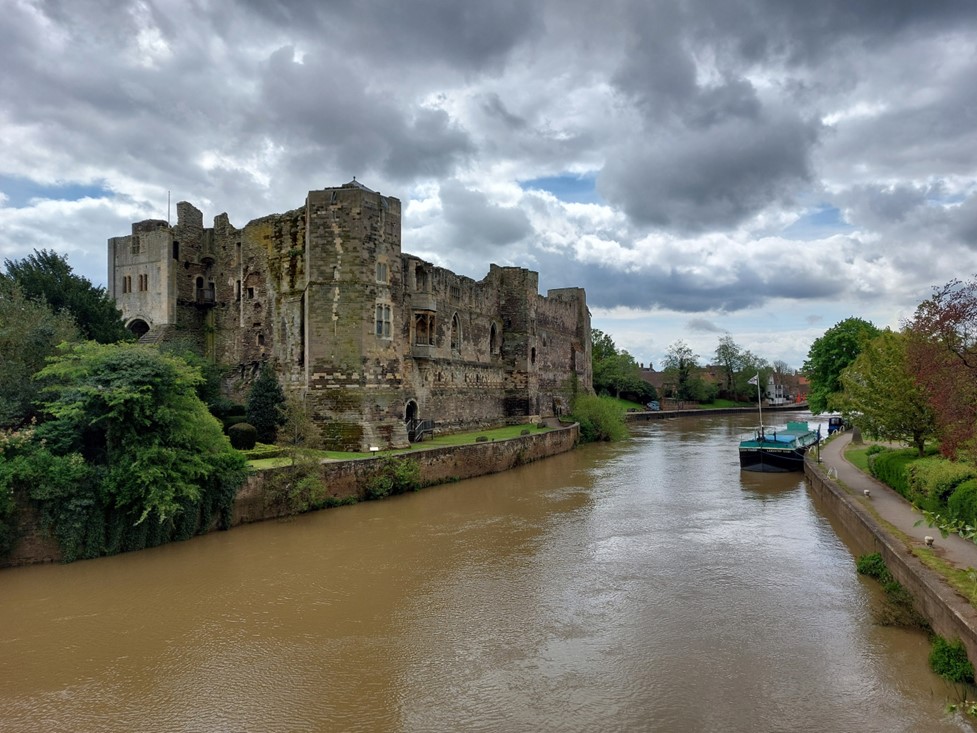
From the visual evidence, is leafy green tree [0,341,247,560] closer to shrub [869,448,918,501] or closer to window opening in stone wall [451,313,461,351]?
shrub [869,448,918,501]

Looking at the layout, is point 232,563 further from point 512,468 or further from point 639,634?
point 512,468

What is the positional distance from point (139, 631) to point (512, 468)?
20.6 m

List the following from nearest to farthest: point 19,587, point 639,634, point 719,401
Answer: point 639,634, point 19,587, point 719,401

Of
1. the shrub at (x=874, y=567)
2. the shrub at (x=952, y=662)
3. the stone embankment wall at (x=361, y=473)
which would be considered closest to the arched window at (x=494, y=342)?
the stone embankment wall at (x=361, y=473)

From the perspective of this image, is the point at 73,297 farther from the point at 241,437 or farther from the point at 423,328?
the point at 423,328

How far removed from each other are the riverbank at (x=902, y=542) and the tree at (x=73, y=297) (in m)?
24.7

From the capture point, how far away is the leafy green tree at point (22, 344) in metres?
17.7

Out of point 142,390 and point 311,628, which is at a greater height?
point 142,390

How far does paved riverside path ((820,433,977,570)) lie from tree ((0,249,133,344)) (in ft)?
82.9

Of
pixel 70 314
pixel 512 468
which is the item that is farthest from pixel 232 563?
pixel 512 468

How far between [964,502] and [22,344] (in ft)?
76.8

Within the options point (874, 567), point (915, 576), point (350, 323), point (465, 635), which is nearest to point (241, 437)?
point (350, 323)

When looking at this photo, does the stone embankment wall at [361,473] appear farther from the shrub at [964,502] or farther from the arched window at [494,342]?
the shrub at [964,502]

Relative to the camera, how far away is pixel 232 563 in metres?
15.3
